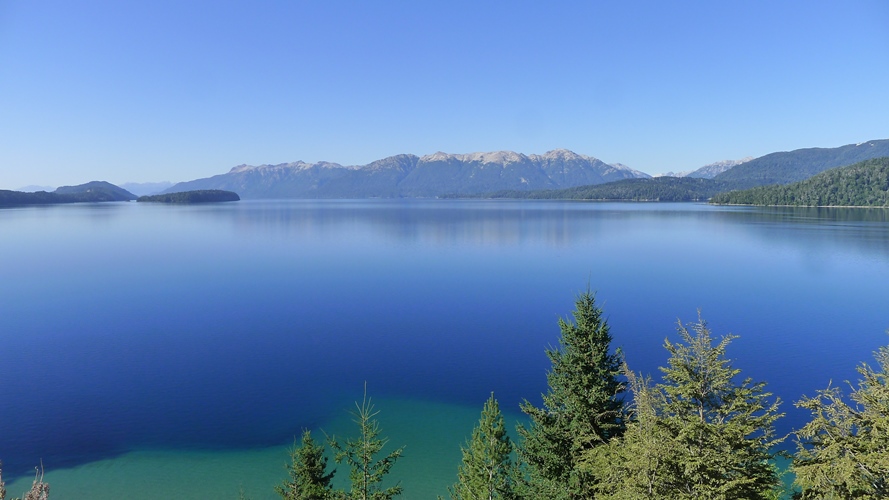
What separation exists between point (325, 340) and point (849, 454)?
34.9m

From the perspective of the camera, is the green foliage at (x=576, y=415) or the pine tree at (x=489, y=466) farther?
the pine tree at (x=489, y=466)

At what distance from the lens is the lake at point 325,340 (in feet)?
81.8

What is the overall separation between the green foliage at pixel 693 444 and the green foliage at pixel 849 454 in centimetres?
92

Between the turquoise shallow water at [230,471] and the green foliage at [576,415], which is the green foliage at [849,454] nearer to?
the green foliage at [576,415]

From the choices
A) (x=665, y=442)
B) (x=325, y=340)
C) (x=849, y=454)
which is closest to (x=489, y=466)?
(x=665, y=442)

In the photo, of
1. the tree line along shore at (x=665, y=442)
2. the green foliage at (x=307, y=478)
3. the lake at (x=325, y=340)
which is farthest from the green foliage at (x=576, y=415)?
the lake at (x=325, y=340)

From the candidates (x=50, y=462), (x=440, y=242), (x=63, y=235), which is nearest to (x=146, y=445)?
(x=50, y=462)

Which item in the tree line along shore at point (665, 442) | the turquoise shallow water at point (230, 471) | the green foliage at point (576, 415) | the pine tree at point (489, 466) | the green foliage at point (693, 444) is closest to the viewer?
the green foliage at point (693, 444)

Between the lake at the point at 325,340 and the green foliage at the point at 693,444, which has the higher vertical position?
the green foliage at the point at 693,444

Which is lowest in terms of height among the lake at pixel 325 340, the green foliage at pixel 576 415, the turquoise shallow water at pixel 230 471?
→ the turquoise shallow water at pixel 230 471

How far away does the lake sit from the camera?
81.8 feet

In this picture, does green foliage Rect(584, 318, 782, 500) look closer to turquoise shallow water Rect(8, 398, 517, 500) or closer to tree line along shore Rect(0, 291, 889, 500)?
tree line along shore Rect(0, 291, 889, 500)

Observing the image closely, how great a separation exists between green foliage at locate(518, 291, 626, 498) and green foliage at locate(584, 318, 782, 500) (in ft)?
4.12

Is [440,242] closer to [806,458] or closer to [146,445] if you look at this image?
[146,445]
